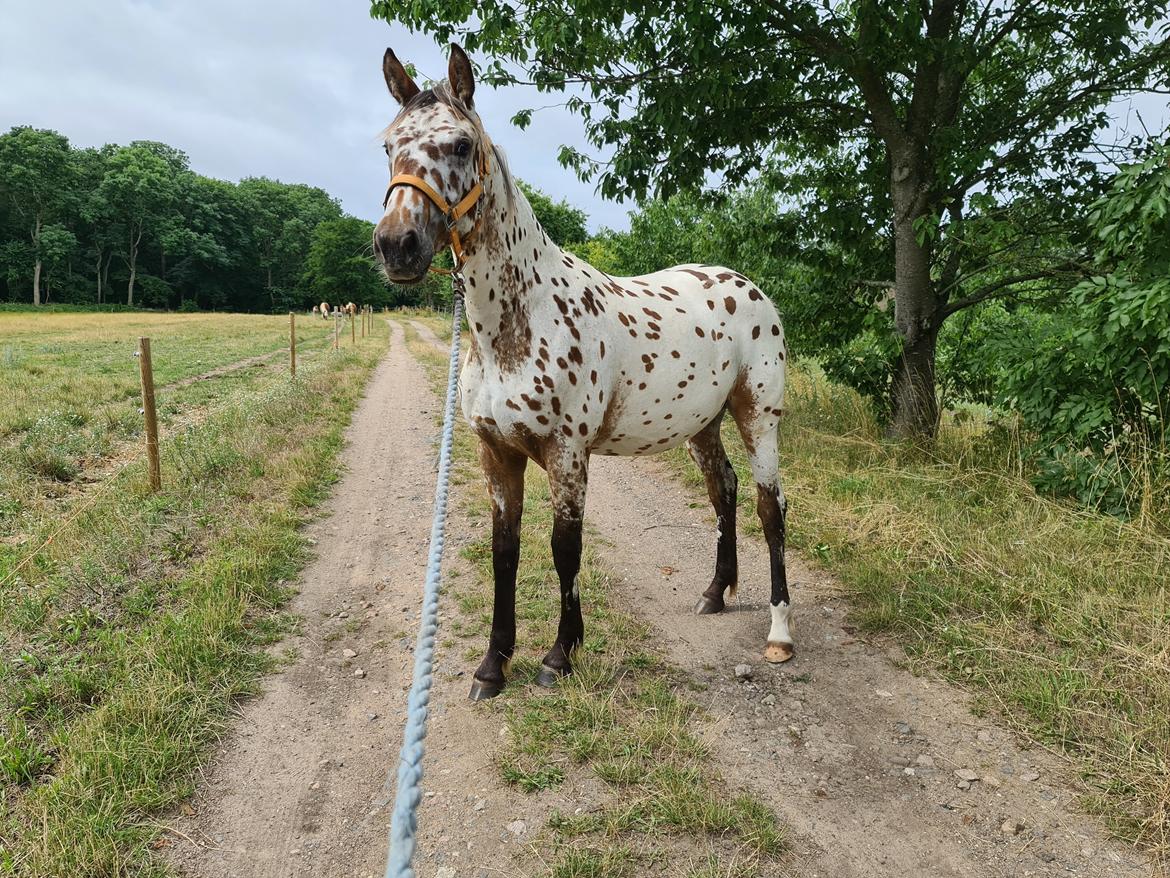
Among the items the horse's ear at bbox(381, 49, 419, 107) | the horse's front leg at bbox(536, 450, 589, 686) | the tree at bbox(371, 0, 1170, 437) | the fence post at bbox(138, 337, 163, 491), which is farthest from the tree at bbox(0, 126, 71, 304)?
the horse's front leg at bbox(536, 450, 589, 686)

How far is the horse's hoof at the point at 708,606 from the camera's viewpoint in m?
4.12

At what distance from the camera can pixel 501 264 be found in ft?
9.36

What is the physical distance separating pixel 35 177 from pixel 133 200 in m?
7.84

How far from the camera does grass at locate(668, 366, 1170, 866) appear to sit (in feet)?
8.39

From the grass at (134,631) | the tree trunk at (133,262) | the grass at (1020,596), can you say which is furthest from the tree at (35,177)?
the grass at (1020,596)

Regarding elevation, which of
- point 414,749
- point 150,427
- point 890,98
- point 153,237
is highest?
point 153,237

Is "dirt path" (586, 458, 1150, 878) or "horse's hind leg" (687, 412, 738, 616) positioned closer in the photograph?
"dirt path" (586, 458, 1150, 878)

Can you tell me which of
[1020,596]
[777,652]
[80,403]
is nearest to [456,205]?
[777,652]

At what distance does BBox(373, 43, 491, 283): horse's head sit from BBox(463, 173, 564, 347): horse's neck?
116mm

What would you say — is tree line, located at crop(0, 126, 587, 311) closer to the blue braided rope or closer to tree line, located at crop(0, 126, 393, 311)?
tree line, located at crop(0, 126, 393, 311)

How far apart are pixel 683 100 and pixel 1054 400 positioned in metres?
4.18

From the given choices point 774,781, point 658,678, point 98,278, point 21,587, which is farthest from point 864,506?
point 98,278

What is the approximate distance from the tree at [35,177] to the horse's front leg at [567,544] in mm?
67646

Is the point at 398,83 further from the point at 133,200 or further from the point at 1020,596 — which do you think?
the point at 133,200
